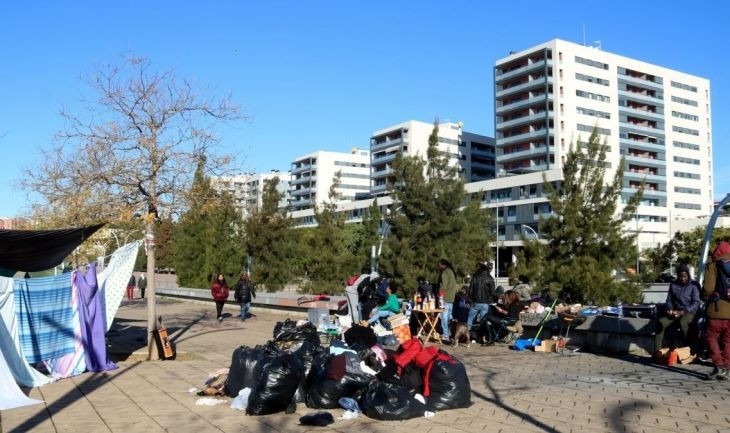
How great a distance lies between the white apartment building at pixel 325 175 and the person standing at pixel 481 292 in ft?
397

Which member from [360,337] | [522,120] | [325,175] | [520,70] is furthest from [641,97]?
[360,337]

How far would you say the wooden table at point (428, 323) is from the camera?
595 inches

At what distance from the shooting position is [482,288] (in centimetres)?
1501

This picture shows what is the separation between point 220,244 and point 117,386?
91.3 ft

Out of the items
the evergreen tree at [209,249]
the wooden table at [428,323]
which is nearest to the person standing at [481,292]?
the wooden table at [428,323]

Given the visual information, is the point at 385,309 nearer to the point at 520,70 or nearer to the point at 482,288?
the point at 482,288

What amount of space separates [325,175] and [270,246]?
108323 mm

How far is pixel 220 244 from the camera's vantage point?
37250 mm

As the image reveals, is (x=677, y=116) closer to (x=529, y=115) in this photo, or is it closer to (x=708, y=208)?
(x=708, y=208)

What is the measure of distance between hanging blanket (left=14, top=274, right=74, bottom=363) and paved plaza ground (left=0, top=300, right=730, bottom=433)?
678 millimetres

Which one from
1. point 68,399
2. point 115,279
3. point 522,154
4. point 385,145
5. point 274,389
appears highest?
point 385,145

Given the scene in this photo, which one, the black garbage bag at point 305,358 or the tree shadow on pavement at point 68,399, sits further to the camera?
the black garbage bag at point 305,358

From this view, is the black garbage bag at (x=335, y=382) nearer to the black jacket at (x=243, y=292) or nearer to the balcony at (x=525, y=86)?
the black jacket at (x=243, y=292)

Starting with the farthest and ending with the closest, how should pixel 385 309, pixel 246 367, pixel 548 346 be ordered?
pixel 385 309 < pixel 548 346 < pixel 246 367
